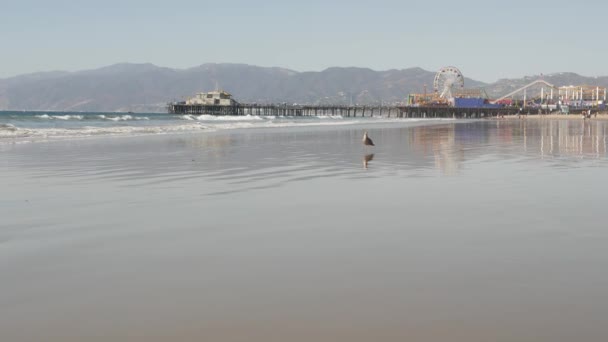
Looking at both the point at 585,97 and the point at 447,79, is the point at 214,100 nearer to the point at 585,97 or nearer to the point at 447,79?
the point at 447,79

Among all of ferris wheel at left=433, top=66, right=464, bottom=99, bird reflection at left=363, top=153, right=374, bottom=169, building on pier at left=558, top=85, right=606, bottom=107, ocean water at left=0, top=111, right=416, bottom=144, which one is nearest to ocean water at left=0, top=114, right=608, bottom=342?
bird reflection at left=363, top=153, right=374, bottom=169

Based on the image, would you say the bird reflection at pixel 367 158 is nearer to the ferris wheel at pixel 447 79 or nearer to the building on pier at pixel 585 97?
the ferris wheel at pixel 447 79

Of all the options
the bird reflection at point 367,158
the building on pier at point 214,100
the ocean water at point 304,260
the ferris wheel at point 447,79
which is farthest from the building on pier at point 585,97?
the ocean water at point 304,260

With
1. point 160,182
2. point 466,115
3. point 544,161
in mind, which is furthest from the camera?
point 466,115

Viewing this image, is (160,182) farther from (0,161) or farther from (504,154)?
(504,154)

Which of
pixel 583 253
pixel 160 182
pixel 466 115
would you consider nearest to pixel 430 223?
pixel 583 253

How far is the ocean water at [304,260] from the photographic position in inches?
152

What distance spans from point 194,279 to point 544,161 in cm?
1413

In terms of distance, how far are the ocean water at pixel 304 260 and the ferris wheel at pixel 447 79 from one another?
5884 inches

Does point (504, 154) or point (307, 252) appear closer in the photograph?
point (307, 252)

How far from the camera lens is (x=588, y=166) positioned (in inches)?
593

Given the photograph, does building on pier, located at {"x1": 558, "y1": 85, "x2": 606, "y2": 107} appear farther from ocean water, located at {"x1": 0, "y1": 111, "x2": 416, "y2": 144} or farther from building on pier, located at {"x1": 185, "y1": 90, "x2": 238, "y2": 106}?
ocean water, located at {"x1": 0, "y1": 111, "x2": 416, "y2": 144}

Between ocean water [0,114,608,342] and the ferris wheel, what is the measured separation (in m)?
149

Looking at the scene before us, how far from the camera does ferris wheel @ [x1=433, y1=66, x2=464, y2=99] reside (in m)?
155
